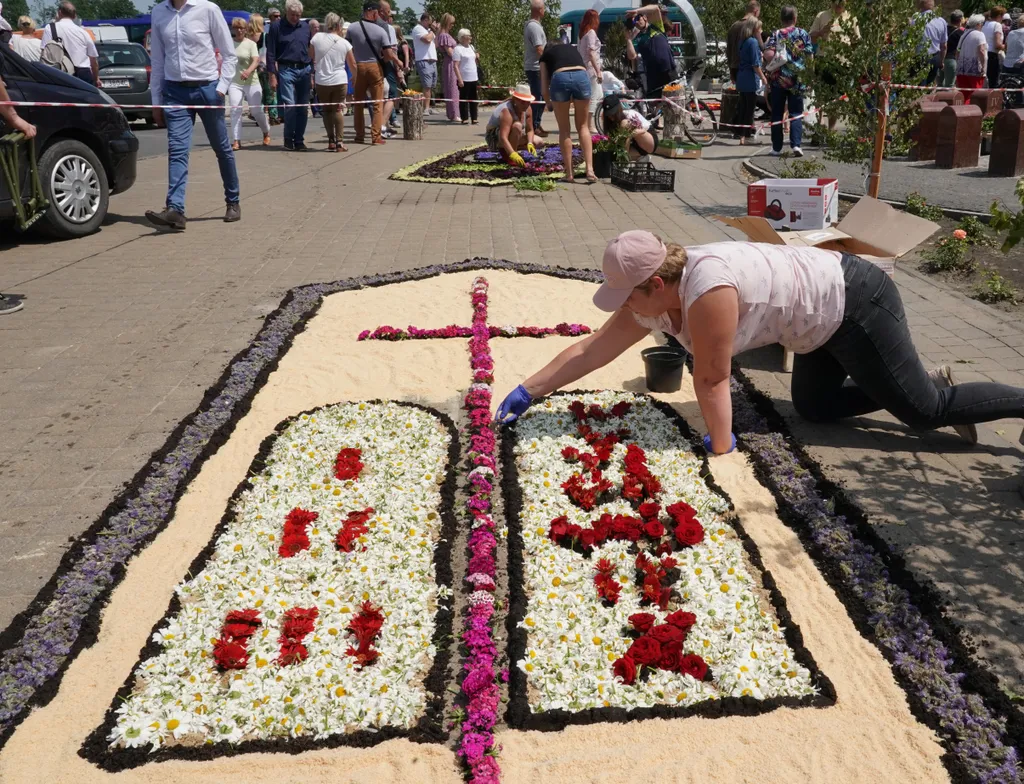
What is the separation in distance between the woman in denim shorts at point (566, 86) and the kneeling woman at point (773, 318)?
7747 mm

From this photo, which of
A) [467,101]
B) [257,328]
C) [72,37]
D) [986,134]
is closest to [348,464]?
[257,328]

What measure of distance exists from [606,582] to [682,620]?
35cm

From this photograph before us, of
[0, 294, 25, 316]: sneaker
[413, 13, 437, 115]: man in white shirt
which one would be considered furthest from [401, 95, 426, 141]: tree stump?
[0, 294, 25, 316]: sneaker

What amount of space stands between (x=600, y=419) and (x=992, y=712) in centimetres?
245

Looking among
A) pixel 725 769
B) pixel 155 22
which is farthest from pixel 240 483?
pixel 155 22

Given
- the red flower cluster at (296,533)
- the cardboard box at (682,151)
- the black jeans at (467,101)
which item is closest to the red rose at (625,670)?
the red flower cluster at (296,533)

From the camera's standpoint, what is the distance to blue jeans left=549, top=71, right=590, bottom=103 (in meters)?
11.2

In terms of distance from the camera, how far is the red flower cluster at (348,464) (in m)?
4.21

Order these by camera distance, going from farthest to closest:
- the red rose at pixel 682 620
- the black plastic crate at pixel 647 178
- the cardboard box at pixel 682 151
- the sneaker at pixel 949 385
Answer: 1. the cardboard box at pixel 682 151
2. the black plastic crate at pixel 647 178
3. the sneaker at pixel 949 385
4. the red rose at pixel 682 620

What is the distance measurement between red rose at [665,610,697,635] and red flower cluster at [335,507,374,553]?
1.35 meters

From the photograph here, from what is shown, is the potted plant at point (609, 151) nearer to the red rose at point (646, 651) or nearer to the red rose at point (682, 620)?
the red rose at point (682, 620)

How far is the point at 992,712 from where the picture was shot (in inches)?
106

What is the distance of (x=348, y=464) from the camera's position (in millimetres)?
4262

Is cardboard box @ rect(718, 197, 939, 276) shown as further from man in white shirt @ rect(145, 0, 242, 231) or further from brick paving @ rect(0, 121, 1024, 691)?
man in white shirt @ rect(145, 0, 242, 231)
